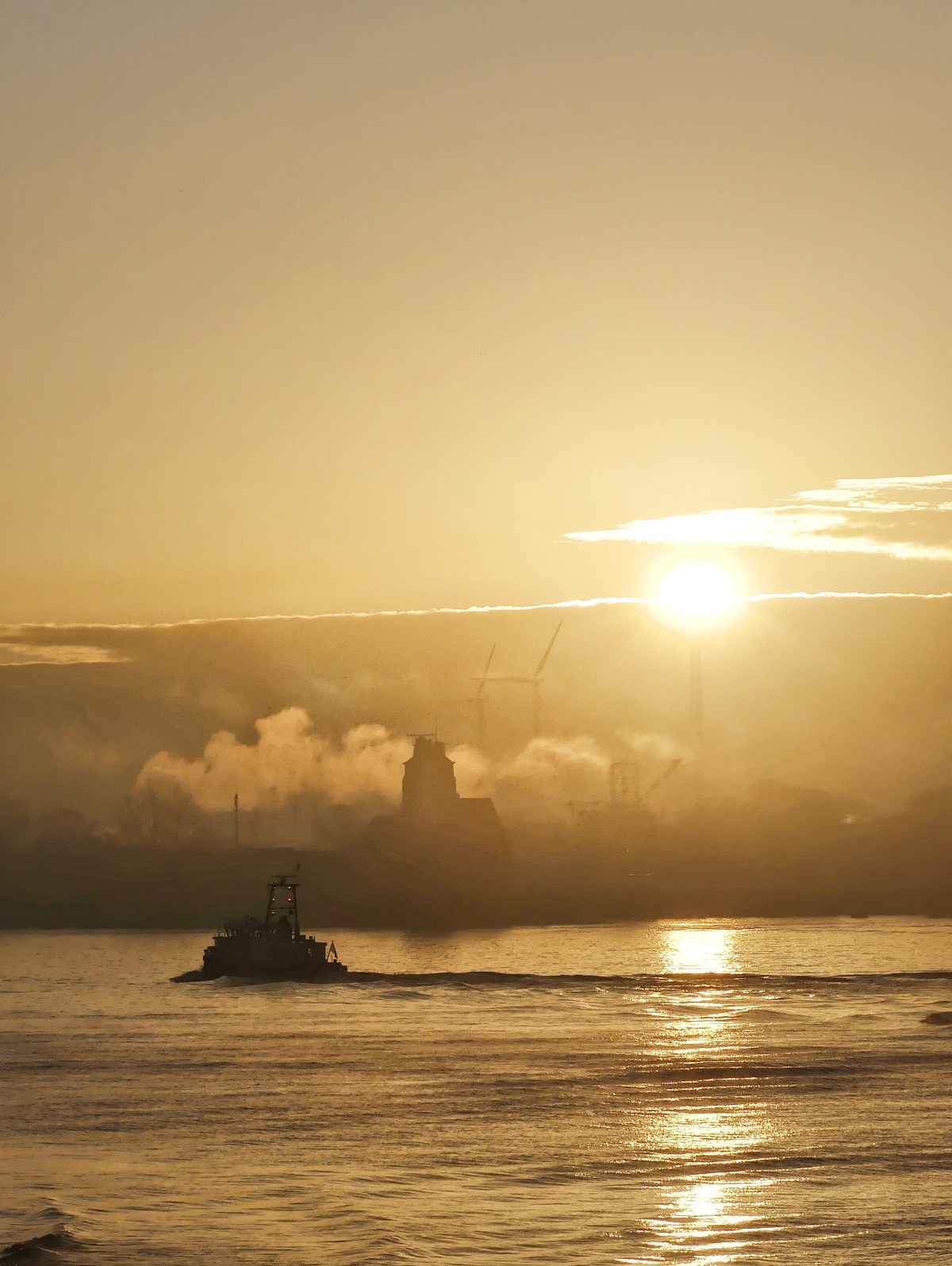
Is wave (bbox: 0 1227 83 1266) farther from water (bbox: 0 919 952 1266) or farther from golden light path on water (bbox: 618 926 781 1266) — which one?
golden light path on water (bbox: 618 926 781 1266)

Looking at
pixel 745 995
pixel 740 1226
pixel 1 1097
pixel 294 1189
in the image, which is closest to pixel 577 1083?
pixel 1 1097

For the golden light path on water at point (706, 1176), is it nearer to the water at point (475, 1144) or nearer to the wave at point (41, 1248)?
the water at point (475, 1144)

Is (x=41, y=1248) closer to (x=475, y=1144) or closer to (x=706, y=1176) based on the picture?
(x=706, y=1176)

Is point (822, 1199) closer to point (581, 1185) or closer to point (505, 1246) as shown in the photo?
point (581, 1185)

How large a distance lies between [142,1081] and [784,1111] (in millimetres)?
41727

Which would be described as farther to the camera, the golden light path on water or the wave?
the golden light path on water

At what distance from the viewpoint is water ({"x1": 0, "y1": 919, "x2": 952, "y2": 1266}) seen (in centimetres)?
5203

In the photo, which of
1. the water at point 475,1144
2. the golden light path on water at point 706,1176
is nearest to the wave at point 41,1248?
the water at point 475,1144

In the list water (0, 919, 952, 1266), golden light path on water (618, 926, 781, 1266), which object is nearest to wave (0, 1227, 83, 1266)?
water (0, 919, 952, 1266)

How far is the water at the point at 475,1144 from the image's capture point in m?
52.0

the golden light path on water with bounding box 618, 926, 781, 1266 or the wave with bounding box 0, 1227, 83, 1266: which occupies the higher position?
the wave with bounding box 0, 1227, 83, 1266

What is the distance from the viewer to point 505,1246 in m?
50.9

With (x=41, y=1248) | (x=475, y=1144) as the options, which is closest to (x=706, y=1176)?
(x=475, y=1144)

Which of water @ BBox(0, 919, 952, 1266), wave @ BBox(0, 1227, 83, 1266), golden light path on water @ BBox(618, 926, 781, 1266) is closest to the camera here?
wave @ BBox(0, 1227, 83, 1266)
